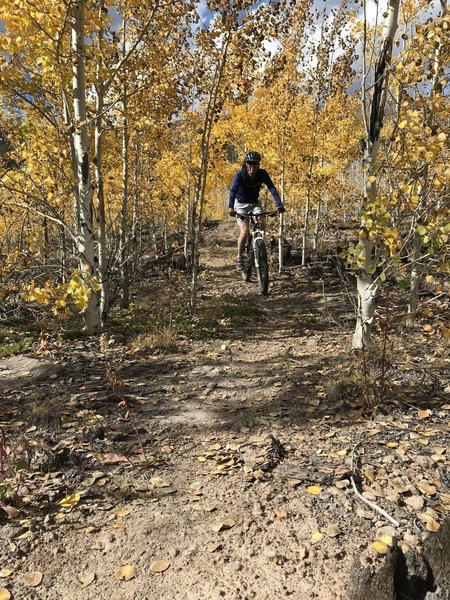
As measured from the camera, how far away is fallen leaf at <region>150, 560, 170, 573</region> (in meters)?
2.35

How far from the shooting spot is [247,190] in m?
7.34

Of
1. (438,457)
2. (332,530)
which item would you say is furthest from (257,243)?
(332,530)

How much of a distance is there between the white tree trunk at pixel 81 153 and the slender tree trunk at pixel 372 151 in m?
3.12

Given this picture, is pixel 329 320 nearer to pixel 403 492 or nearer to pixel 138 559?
pixel 403 492

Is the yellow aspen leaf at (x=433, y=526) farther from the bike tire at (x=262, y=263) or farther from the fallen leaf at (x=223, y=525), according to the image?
the bike tire at (x=262, y=263)

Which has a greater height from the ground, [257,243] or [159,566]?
[257,243]

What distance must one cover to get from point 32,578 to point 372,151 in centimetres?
448

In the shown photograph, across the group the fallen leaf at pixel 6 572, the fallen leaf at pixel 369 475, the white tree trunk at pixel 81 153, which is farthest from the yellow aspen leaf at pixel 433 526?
the white tree trunk at pixel 81 153

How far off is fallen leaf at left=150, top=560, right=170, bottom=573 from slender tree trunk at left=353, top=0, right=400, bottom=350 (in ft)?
8.12

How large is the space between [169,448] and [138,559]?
3.85 feet

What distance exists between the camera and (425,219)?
3896mm

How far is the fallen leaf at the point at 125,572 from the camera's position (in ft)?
7.64

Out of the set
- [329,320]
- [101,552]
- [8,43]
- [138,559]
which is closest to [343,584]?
[138,559]

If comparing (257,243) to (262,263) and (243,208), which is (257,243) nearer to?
(262,263)
